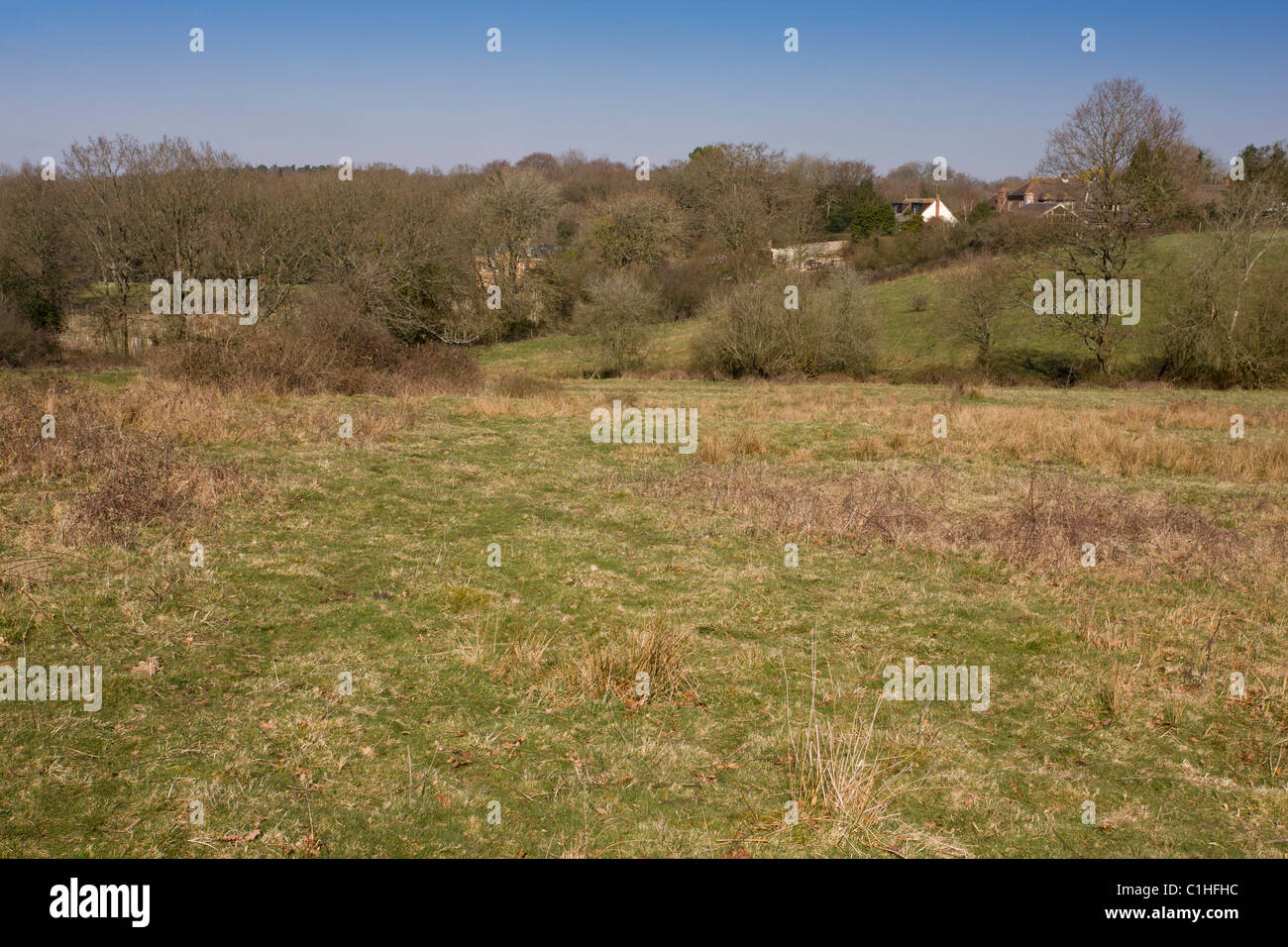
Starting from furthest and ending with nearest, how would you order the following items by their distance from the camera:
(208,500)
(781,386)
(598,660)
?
A: (781,386), (208,500), (598,660)

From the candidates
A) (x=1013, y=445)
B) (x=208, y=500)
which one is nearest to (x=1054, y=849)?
(x=208, y=500)

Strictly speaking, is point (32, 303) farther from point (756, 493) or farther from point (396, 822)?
point (396, 822)

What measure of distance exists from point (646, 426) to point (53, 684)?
15666mm

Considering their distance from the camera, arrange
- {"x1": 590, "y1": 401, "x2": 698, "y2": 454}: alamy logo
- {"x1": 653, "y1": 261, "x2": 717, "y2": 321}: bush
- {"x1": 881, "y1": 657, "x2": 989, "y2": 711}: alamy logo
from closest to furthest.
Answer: {"x1": 881, "y1": 657, "x2": 989, "y2": 711}: alamy logo
{"x1": 590, "y1": 401, "x2": 698, "y2": 454}: alamy logo
{"x1": 653, "y1": 261, "x2": 717, "y2": 321}: bush

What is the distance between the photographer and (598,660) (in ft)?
21.8

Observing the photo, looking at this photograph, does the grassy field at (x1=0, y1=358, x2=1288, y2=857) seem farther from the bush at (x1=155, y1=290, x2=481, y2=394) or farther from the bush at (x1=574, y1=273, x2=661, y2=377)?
the bush at (x1=574, y1=273, x2=661, y2=377)

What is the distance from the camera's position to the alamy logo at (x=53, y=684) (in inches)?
213

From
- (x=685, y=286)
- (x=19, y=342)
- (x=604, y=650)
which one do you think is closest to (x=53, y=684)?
(x=604, y=650)

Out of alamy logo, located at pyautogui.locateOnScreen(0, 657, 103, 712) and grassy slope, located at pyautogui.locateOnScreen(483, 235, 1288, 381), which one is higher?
grassy slope, located at pyautogui.locateOnScreen(483, 235, 1288, 381)

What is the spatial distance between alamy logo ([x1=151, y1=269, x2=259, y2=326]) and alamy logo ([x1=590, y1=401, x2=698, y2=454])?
32.2 feet
